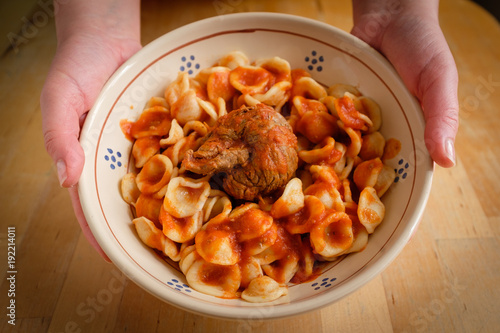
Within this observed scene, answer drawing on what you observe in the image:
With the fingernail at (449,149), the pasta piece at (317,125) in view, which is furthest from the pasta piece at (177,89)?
the fingernail at (449,149)

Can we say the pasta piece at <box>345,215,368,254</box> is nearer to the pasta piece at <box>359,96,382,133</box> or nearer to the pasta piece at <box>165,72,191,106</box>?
the pasta piece at <box>359,96,382,133</box>

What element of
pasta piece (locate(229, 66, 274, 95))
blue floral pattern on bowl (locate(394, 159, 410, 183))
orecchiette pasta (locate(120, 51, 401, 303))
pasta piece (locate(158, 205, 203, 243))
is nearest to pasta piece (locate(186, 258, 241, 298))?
orecchiette pasta (locate(120, 51, 401, 303))

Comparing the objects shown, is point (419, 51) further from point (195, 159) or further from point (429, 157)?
point (195, 159)

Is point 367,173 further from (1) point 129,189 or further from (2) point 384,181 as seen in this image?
(1) point 129,189

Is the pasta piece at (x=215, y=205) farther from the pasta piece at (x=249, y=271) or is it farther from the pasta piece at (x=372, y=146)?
the pasta piece at (x=372, y=146)

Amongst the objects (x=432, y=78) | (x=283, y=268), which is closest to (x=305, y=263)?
(x=283, y=268)

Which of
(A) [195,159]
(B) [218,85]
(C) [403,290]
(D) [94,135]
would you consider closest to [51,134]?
A: (D) [94,135]
